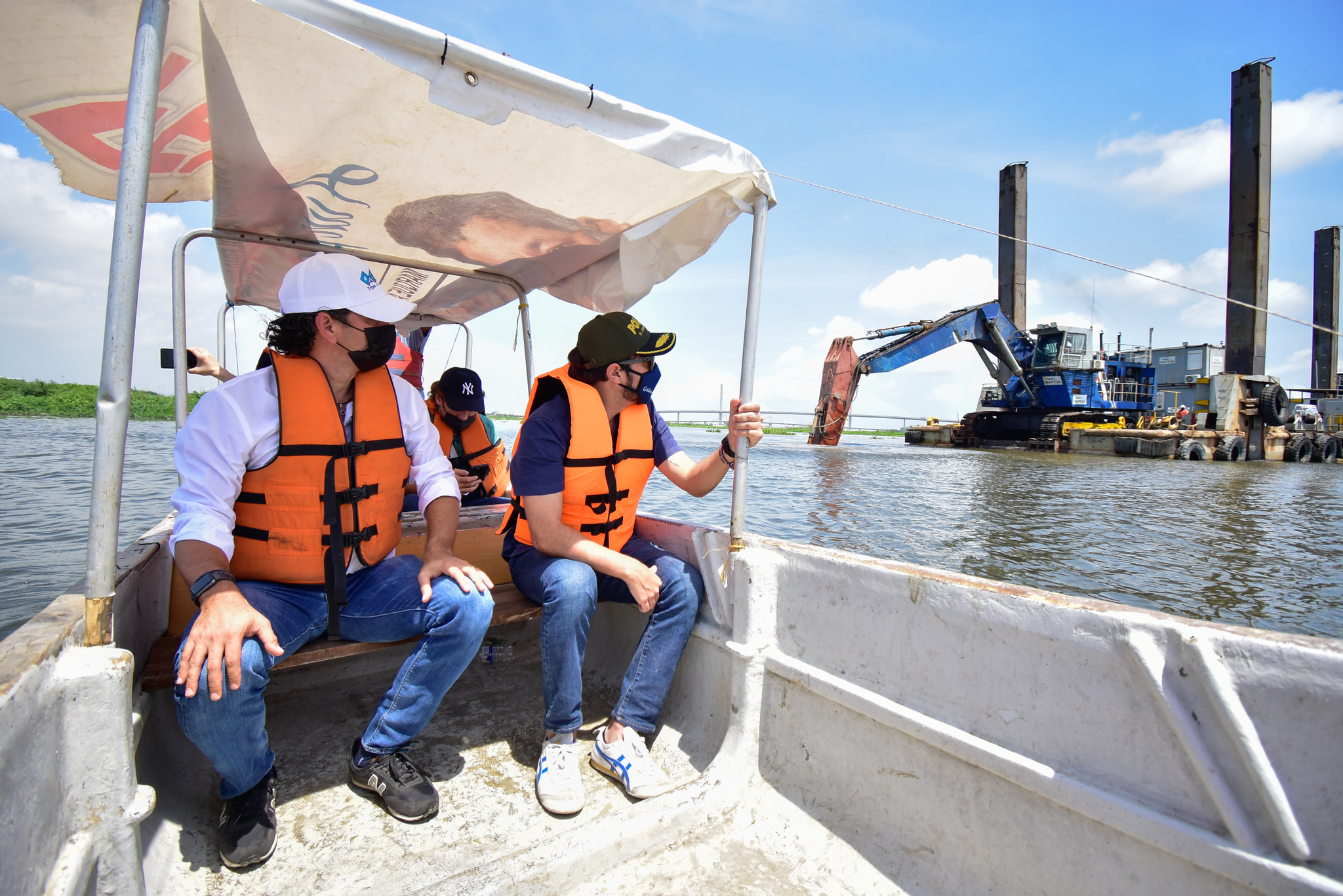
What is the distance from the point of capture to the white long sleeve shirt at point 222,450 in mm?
1402

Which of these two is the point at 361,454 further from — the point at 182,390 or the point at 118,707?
A: the point at 182,390

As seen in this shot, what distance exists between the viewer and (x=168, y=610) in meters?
1.90

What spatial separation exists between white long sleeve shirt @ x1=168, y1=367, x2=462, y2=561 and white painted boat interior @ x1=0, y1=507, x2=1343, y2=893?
25 centimetres

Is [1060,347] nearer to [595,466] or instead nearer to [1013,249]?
[1013,249]

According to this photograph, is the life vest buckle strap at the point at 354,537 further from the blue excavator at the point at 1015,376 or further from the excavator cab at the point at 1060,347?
the excavator cab at the point at 1060,347

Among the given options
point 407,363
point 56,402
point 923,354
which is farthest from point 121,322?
point 56,402

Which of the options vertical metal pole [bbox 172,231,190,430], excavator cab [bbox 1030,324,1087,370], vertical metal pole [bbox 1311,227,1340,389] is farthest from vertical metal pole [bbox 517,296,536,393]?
vertical metal pole [bbox 1311,227,1340,389]

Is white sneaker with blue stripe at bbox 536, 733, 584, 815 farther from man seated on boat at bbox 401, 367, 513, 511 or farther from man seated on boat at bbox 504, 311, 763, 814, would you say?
man seated on boat at bbox 401, 367, 513, 511

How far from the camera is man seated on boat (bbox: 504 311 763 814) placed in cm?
178

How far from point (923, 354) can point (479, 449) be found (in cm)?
1874

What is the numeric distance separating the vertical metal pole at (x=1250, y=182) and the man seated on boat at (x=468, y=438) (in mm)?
22002

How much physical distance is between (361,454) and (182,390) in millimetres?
1578

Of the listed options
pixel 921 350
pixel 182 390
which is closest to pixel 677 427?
pixel 921 350

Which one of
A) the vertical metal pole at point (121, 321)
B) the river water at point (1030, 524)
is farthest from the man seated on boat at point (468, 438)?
the river water at point (1030, 524)
